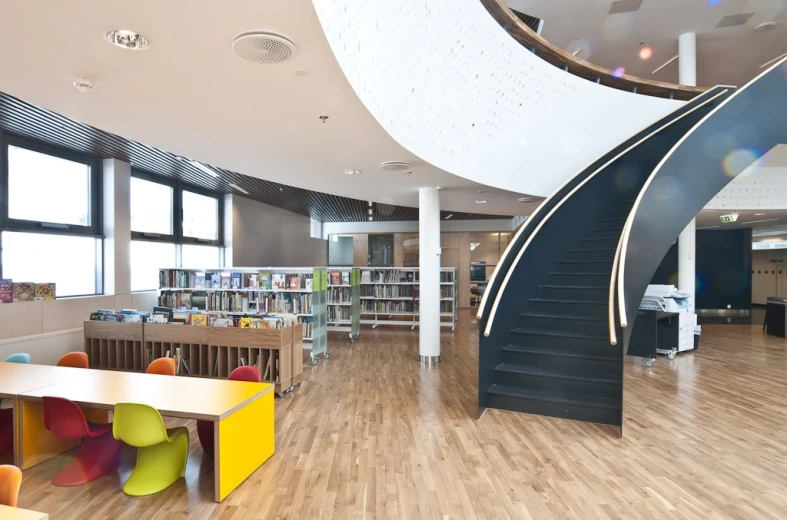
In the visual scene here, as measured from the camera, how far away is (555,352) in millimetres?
4855

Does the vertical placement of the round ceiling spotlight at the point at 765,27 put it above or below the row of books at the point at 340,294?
above

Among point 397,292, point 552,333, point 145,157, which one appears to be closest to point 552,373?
point 552,333

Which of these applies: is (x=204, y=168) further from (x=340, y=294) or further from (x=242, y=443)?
(x=242, y=443)

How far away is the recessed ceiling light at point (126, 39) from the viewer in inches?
101

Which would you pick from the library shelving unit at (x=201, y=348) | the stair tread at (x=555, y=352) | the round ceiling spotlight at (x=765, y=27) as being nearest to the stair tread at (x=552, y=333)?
the stair tread at (x=555, y=352)

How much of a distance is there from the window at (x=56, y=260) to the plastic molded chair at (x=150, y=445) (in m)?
4.63

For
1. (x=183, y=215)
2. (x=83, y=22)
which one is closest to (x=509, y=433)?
(x=83, y=22)

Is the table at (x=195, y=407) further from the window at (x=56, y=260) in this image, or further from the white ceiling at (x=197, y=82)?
the window at (x=56, y=260)

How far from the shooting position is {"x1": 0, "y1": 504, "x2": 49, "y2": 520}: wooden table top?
5.30 ft

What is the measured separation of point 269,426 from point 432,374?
10.7 ft

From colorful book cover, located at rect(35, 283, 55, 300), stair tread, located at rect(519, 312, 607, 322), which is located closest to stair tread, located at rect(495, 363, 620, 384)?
stair tread, located at rect(519, 312, 607, 322)

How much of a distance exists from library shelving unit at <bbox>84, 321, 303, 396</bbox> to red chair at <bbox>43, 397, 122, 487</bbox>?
1.95m

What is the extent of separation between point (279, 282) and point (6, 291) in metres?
3.69

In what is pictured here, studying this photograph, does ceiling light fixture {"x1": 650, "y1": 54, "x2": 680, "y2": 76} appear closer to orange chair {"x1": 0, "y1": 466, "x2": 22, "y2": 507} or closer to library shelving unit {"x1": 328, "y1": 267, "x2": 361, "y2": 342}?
library shelving unit {"x1": 328, "y1": 267, "x2": 361, "y2": 342}
